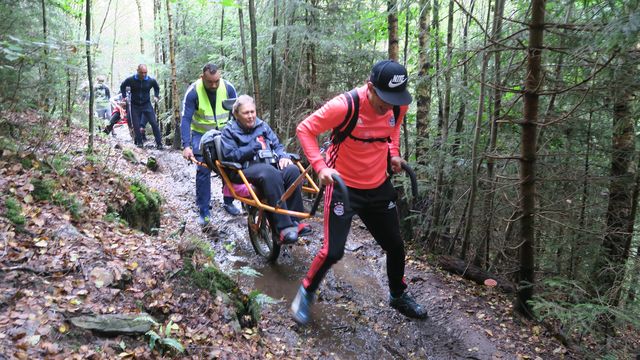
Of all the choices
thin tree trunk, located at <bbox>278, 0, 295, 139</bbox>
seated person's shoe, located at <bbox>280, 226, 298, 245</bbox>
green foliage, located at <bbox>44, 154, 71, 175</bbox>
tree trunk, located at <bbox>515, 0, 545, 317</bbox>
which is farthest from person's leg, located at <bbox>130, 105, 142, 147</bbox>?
tree trunk, located at <bbox>515, 0, 545, 317</bbox>

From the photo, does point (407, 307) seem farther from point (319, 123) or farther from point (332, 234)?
point (319, 123)

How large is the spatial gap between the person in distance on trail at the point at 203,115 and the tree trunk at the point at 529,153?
15.2 feet

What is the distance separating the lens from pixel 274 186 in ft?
17.1

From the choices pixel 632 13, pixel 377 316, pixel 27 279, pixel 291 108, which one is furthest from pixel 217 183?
pixel 632 13

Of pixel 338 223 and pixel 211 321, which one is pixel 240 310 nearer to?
pixel 211 321

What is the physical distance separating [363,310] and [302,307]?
878mm

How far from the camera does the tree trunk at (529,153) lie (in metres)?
3.88

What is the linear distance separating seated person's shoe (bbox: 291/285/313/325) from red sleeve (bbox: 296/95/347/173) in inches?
54.5

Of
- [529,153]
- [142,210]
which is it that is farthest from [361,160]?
[142,210]

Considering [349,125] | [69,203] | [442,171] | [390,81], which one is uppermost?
[390,81]

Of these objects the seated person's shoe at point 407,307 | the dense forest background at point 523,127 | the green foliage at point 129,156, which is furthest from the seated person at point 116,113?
the seated person's shoe at point 407,307

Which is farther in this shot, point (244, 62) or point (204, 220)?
point (244, 62)

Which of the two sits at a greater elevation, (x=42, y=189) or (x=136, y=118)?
(x=136, y=118)

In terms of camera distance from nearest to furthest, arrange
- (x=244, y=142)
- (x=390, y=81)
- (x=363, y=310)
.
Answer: (x=390, y=81), (x=363, y=310), (x=244, y=142)
